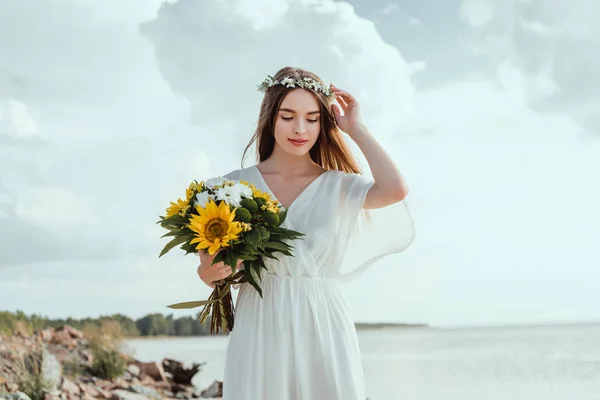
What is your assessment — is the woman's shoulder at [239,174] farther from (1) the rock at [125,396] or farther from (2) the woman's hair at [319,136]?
(1) the rock at [125,396]

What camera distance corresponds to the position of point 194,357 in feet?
32.1

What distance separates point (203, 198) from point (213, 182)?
0.20 meters

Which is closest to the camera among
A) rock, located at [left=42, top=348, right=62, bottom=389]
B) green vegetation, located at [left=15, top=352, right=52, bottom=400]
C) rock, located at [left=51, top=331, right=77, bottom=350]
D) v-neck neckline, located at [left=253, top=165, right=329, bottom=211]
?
v-neck neckline, located at [left=253, top=165, right=329, bottom=211]

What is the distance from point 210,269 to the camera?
9.48 ft

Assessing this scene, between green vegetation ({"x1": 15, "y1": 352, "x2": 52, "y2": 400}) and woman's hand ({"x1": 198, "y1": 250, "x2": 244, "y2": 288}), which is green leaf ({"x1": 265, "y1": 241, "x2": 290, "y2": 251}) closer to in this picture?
woman's hand ({"x1": 198, "y1": 250, "x2": 244, "y2": 288})

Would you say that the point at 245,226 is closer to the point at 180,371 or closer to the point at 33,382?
the point at 33,382

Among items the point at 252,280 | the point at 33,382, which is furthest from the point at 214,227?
the point at 33,382

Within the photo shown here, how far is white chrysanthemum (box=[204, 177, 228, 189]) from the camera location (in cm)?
297

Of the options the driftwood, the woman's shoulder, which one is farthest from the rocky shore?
the woman's shoulder

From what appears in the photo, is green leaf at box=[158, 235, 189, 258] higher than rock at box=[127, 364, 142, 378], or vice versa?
green leaf at box=[158, 235, 189, 258]

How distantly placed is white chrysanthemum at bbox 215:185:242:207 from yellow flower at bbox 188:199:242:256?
0.12 ft

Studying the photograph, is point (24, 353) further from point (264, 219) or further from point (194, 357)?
point (264, 219)

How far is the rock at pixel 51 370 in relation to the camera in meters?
7.07

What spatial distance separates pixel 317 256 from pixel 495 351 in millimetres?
10065
